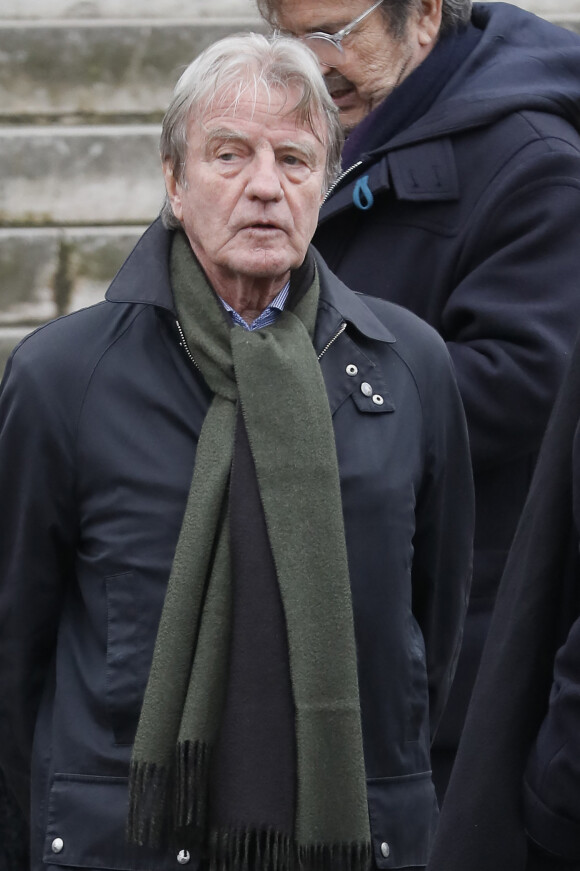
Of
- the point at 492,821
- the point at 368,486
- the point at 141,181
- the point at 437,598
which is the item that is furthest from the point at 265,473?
the point at 141,181

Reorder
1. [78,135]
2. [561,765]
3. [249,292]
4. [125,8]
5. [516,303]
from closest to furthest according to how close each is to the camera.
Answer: [561,765]
[249,292]
[516,303]
[78,135]
[125,8]

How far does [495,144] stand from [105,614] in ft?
4.40

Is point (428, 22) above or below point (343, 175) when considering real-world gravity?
above

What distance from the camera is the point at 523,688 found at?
2135 mm

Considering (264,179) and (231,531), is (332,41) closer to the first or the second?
(264,179)

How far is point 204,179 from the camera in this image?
2795 mm

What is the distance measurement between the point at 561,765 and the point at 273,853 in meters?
0.66

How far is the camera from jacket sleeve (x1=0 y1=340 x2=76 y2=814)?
268cm

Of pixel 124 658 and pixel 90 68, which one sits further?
pixel 90 68

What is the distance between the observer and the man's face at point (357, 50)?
136 inches

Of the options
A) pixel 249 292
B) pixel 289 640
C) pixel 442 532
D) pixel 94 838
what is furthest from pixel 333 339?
pixel 94 838

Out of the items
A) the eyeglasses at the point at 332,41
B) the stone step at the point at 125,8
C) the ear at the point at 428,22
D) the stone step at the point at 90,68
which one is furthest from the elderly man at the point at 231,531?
the stone step at the point at 125,8

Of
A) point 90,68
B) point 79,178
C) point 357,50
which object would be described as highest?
point 357,50

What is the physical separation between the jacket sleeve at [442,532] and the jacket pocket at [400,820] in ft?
1.07
